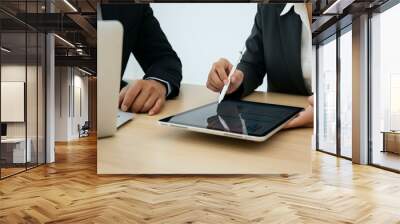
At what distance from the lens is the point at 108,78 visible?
17.8ft

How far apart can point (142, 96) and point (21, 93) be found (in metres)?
2.42

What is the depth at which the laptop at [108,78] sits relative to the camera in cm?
538

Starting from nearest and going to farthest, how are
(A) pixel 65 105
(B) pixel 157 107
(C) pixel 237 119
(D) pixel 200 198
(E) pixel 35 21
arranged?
1. (D) pixel 200 198
2. (C) pixel 237 119
3. (B) pixel 157 107
4. (E) pixel 35 21
5. (A) pixel 65 105

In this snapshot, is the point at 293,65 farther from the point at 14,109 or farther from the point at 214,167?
the point at 14,109

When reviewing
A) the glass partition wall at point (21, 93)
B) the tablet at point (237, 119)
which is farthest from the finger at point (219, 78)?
the glass partition wall at point (21, 93)

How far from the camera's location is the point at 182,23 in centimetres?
545

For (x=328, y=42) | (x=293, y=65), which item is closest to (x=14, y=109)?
(x=293, y=65)

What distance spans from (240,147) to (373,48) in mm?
3804

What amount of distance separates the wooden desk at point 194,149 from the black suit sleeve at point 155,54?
0.26 m

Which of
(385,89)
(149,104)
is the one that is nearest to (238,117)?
(149,104)

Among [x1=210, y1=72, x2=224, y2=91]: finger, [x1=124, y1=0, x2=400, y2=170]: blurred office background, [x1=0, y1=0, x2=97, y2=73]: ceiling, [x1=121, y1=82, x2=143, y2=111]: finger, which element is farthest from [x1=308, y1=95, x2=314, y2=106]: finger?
[x1=0, y1=0, x2=97, y2=73]: ceiling

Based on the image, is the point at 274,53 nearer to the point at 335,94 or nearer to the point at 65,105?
the point at 335,94

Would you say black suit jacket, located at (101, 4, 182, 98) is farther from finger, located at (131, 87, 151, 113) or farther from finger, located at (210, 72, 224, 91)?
finger, located at (210, 72, 224, 91)

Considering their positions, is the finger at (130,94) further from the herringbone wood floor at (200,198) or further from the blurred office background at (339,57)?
the herringbone wood floor at (200,198)
